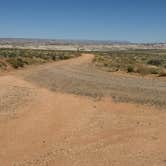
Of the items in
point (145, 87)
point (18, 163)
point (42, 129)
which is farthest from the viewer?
point (145, 87)

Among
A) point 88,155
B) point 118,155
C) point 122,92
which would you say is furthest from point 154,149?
point 122,92

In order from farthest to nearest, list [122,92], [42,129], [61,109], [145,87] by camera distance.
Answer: [145,87] → [122,92] → [61,109] → [42,129]

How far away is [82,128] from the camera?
12055 mm

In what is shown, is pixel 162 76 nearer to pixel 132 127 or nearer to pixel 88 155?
pixel 132 127

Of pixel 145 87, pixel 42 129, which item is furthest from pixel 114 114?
pixel 145 87

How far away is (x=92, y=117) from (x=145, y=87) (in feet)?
30.0

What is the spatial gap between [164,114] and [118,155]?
5208 millimetres

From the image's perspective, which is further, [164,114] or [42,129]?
[164,114]

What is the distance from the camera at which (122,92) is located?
1981cm

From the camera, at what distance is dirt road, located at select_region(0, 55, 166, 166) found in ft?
30.2

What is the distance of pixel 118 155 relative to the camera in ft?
30.8

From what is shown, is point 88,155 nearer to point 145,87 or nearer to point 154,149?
point 154,149

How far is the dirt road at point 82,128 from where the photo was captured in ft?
30.2

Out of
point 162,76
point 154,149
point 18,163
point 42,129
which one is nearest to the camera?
point 18,163
